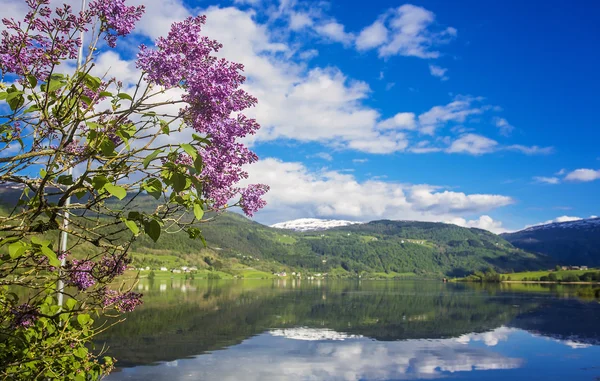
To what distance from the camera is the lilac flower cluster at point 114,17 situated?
470 centimetres

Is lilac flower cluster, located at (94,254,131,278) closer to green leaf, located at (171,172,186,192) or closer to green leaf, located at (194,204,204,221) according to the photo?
green leaf, located at (194,204,204,221)

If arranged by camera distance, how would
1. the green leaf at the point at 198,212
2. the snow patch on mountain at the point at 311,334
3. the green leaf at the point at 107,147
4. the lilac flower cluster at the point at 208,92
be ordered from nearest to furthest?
the green leaf at the point at 198,212, the green leaf at the point at 107,147, the lilac flower cluster at the point at 208,92, the snow patch on mountain at the point at 311,334

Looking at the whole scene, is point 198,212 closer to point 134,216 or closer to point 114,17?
point 134,216

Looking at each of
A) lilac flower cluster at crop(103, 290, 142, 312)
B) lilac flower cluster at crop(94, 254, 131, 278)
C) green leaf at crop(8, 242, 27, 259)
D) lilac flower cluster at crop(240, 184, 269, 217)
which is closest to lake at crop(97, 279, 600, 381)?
lilac flower cluster at crop(103, 290, 142, 312)

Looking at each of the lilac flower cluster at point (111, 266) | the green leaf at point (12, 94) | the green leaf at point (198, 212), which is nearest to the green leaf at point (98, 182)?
the green leaf at point (198, 212)

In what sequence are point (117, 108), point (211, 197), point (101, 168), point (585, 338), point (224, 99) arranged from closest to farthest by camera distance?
point (101, 168)
point (117, 108)
point (224, 99)
point (211, 197)
point (585, 338)

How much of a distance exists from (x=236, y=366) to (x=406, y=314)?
4374 cm

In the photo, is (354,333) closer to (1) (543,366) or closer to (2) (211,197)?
(1) (543,366)

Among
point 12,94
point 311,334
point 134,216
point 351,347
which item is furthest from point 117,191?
point 311,334

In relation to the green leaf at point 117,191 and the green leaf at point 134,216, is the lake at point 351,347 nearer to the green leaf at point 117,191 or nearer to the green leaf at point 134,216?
the green leaf at point 134,216

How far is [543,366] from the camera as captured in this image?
1179 inches

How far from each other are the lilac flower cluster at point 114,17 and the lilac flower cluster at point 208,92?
1.15 feet

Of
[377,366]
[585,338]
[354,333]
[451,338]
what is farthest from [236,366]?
[585,338]

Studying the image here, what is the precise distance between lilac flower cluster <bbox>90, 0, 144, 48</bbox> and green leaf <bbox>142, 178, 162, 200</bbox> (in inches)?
79.6
